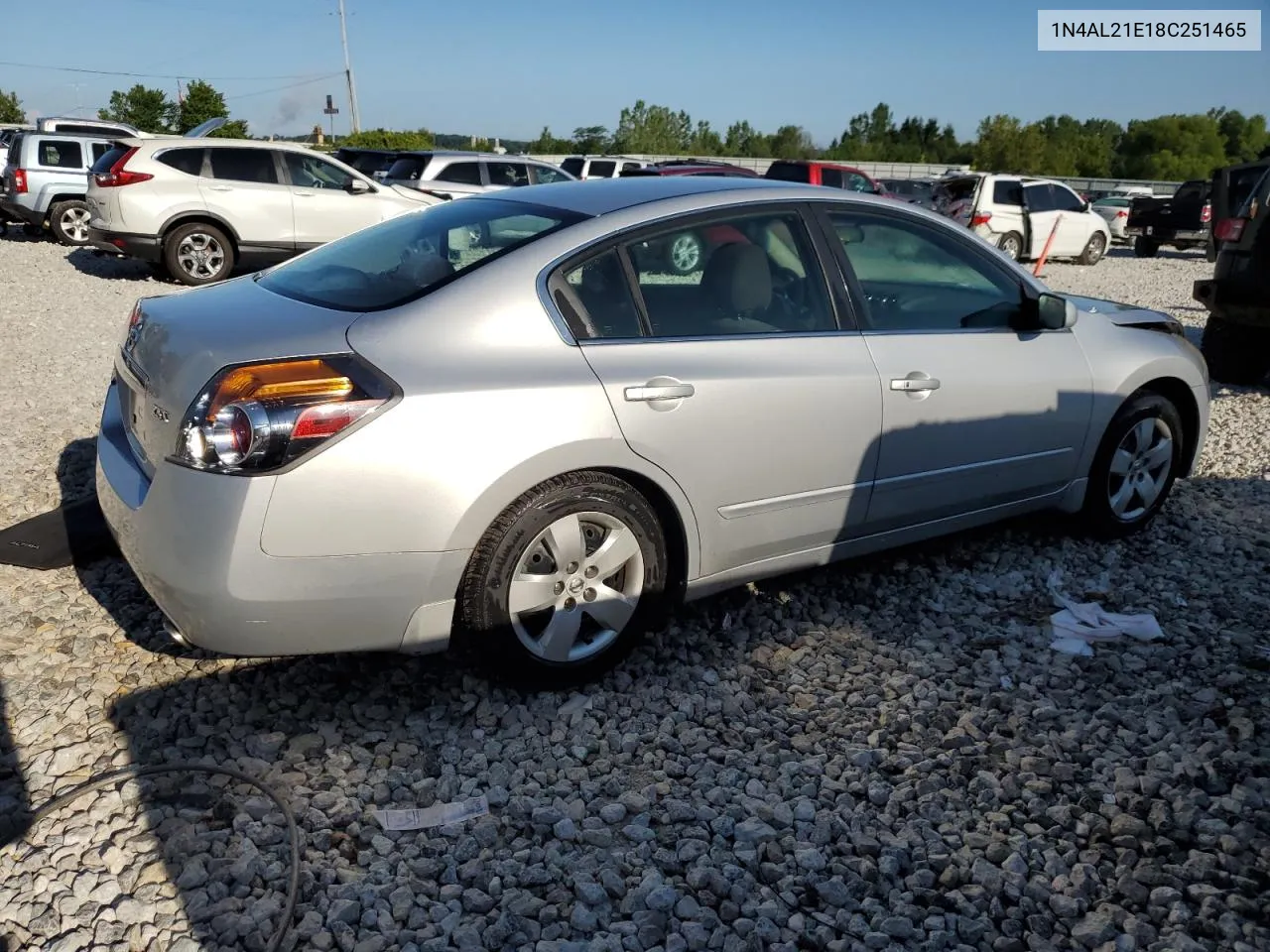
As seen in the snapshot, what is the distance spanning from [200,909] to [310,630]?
75cm

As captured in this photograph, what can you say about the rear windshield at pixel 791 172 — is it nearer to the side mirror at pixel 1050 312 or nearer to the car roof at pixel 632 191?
the side mirror at pixel 1050 312

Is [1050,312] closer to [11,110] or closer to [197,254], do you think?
[197,254]

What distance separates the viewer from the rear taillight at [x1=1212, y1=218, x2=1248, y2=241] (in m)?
7.93

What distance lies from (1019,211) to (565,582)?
18.2 metres

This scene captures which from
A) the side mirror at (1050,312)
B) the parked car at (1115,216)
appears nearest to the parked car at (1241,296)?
the side mirror at (1050,312)

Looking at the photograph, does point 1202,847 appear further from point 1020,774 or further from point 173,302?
point 173,302

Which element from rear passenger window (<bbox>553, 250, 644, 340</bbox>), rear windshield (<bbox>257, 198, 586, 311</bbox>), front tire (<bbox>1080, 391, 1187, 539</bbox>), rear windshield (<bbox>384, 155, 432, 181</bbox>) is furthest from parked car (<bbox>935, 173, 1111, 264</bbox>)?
rear passenger window (<bbox>553, 250, 644, 340</bbox>)

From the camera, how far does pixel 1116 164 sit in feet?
240

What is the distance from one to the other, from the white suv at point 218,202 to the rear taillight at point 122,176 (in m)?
0.01

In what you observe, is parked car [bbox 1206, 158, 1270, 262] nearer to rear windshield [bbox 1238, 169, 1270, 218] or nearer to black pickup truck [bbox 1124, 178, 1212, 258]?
rear windshield [bbox 1238, 169, 1270, 218]

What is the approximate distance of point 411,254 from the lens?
137 inches

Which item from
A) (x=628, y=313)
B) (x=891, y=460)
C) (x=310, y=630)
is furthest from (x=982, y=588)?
(x=310, y=630)

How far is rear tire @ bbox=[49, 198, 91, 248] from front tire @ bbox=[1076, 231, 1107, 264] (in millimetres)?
→ 18856

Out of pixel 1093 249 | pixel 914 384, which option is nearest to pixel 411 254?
pixel 914 384
